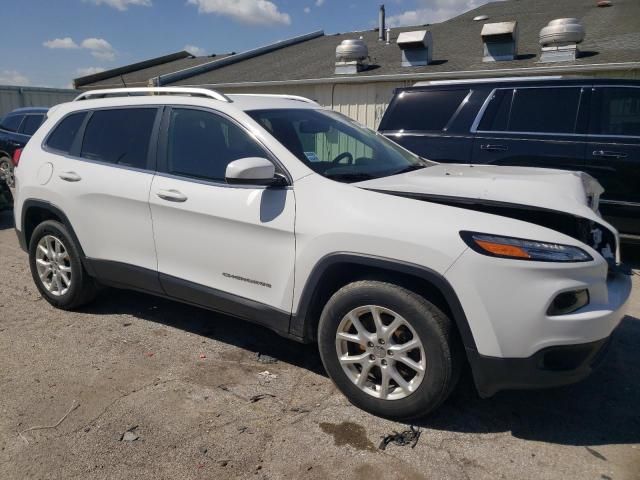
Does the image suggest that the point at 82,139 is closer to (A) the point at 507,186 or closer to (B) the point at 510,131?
(A) the point at 507,186

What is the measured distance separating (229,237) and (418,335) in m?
1.32

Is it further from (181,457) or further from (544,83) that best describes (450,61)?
(181,457)

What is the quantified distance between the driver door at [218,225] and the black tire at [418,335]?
1.17 feet

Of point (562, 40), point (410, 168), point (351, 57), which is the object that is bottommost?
point (410, 168)

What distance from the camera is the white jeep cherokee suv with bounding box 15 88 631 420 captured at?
2.65 metres

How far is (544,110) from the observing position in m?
6.06

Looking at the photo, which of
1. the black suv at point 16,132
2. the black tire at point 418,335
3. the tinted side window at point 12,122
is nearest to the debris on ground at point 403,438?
the black tire at point 418,335

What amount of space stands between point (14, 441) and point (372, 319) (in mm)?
1982

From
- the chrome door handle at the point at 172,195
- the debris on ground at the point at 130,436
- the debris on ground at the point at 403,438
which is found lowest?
the debris on ground at the point at 403,438

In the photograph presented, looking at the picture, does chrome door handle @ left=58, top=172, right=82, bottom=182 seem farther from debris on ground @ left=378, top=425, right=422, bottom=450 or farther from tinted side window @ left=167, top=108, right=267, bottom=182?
debris on ground @ left=378, top=425, right=422, bottom=450

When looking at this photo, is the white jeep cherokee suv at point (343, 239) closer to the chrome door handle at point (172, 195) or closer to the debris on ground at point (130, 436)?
the chrome door handle at point (172, 195)

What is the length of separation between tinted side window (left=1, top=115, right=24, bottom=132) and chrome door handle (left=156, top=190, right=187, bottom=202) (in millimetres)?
10209

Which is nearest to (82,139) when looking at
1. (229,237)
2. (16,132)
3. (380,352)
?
(229,237)

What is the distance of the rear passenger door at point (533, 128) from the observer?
5.91 m
